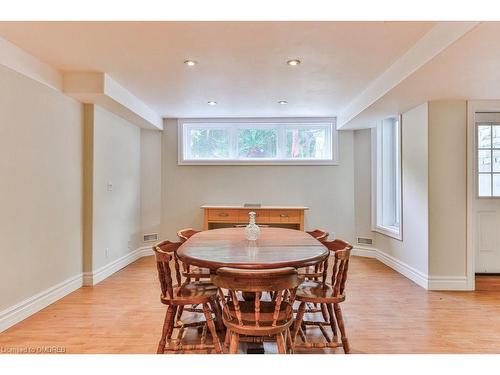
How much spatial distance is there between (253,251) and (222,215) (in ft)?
9.33

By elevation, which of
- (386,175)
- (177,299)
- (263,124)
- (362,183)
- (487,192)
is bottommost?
(177,299)

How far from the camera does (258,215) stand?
480cm

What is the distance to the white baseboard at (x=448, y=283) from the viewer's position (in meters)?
3.45

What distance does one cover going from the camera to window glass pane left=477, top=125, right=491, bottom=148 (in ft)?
12.2

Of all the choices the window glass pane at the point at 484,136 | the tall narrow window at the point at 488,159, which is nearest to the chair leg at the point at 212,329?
the tall narrow window at the point at 488,159

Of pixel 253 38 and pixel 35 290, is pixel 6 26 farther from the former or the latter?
pixel 35 290

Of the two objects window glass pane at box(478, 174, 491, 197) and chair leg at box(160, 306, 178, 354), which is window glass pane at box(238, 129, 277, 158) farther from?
chair leg at box(160, 306, 178, 354)

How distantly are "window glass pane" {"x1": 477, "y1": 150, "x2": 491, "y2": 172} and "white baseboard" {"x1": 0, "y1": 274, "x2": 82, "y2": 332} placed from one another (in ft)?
16.2

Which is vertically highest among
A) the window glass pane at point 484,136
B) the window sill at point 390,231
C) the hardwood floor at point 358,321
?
the window glass pane at point 484,136

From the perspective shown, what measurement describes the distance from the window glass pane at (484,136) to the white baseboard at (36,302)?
499cm

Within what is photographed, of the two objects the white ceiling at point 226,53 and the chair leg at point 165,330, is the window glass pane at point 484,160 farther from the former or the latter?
the chair leg at point 165,330

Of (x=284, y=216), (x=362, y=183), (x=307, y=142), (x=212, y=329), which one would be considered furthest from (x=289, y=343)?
(x=307, y=142)

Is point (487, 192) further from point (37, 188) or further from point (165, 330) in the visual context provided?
point (37, 188)

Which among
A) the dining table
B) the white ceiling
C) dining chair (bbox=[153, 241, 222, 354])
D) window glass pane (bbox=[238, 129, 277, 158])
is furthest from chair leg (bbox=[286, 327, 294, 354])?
window glass pane (bbox=[238, 129, 277, 158])
